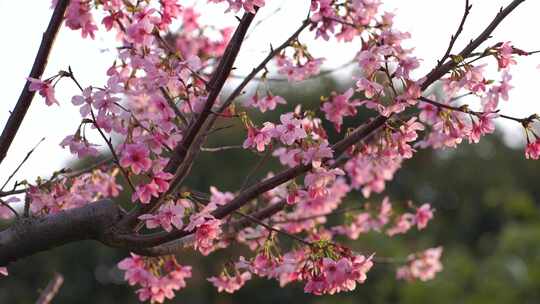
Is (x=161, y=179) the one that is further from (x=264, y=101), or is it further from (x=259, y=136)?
(x=264, y=101)

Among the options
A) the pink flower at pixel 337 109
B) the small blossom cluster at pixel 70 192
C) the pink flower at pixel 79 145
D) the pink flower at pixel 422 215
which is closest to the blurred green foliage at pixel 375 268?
the pink flower at pixel 422 215

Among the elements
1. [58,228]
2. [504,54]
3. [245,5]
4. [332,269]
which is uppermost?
[504,54]

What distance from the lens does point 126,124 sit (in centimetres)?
256

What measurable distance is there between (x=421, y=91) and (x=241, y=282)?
1097mm

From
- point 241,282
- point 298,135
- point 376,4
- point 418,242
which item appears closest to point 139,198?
point 298,135

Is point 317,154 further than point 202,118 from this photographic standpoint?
No

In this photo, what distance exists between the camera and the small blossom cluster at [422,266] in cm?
402

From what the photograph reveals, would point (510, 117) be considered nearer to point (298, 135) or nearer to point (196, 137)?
point (298, 135)

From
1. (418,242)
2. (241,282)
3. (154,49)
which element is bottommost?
(241,282)

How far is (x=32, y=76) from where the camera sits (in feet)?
8.31

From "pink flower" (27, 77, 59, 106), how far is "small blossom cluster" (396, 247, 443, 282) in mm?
2151

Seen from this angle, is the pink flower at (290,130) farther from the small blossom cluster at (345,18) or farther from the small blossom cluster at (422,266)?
the small blossom cluster at (422,266)

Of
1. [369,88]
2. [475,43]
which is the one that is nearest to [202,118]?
[369,88]

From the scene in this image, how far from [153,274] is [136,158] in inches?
29.8
